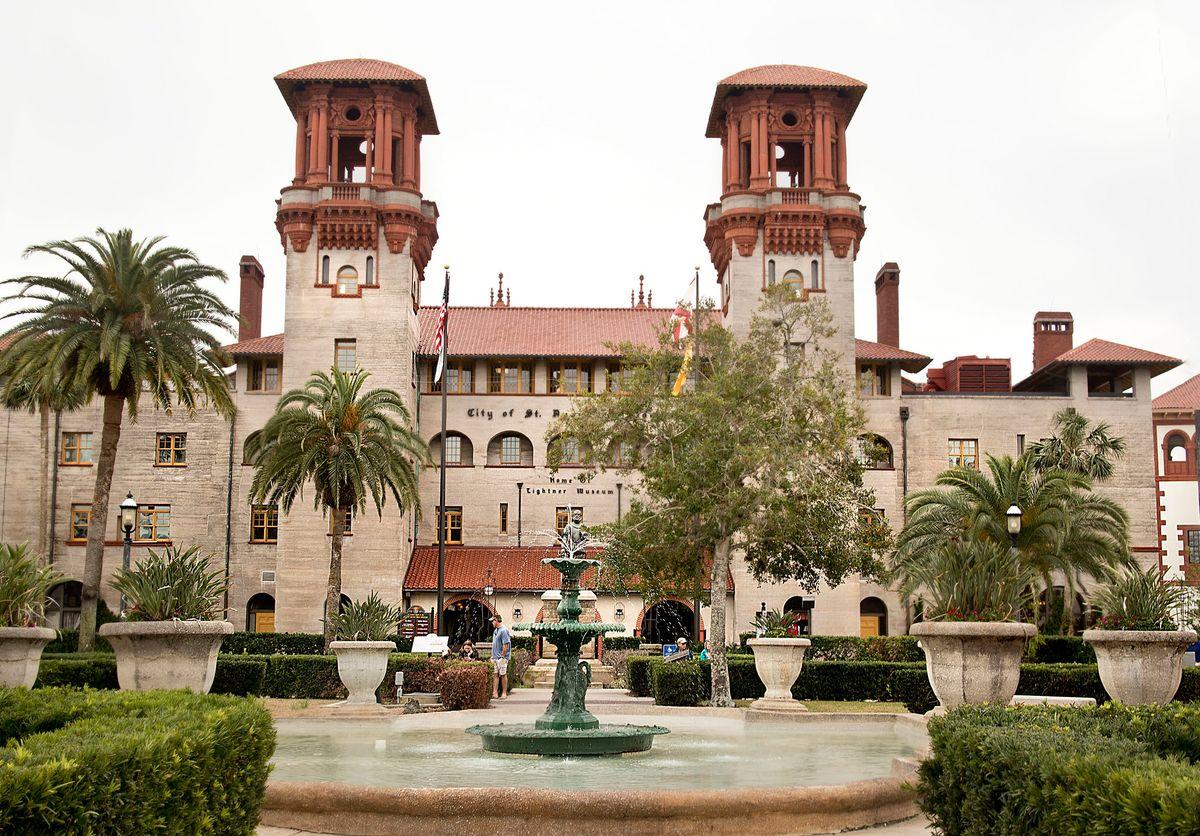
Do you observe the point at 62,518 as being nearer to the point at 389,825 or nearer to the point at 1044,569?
the point at 1044,569

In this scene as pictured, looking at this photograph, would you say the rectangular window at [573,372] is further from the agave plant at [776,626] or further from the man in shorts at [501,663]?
the agave plant at [776,626]

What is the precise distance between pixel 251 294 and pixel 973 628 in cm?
5818

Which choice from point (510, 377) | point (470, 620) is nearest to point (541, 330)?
point (510, 377)

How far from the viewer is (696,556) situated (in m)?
37.6

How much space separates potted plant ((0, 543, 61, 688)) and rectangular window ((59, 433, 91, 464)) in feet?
153

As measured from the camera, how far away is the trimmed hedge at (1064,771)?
7074 millimetres

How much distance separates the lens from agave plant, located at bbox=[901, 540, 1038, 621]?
17.8 m

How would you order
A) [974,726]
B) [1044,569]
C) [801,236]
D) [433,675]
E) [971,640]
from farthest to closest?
1. [801,236]
2. [1044,569]
3. [433,675]
4. [971,640]
5. [974,726]

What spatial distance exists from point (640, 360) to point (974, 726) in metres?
31.5

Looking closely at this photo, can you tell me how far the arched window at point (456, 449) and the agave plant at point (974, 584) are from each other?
47138 millimetres

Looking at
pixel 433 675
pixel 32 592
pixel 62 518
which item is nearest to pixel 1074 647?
pixel 433 675

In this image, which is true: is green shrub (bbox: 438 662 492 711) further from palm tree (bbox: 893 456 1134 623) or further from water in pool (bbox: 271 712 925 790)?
palm tree (bbox: 893 456 1134 623)

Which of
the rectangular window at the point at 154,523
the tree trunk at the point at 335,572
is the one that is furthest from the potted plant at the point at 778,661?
the rectangular window at the point at 154,523

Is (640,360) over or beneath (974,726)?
over
